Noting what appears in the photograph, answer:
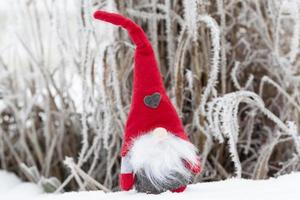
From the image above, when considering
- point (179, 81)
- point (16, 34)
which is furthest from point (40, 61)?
point (179, 81)

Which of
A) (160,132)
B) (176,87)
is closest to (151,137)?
(160,132)

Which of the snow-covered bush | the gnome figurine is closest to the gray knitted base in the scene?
the gnome figurine

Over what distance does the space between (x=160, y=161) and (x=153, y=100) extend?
0.07 m

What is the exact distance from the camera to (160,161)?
0.61 m

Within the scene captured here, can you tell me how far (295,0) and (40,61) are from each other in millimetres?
441

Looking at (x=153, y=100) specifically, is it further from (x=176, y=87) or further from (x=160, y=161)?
(x=176, y=87)

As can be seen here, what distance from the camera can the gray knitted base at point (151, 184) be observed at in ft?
2.02

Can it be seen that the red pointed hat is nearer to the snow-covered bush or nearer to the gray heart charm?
the gray heart charm

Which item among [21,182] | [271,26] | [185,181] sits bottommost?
[21,182]

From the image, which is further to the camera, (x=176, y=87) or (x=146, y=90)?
(x=176, y=87)

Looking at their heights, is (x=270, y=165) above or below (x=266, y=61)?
below

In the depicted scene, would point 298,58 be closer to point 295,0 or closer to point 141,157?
point 295,0

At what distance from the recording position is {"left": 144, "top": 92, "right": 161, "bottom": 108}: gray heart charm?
2.02 feet

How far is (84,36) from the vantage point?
783 millimetres
